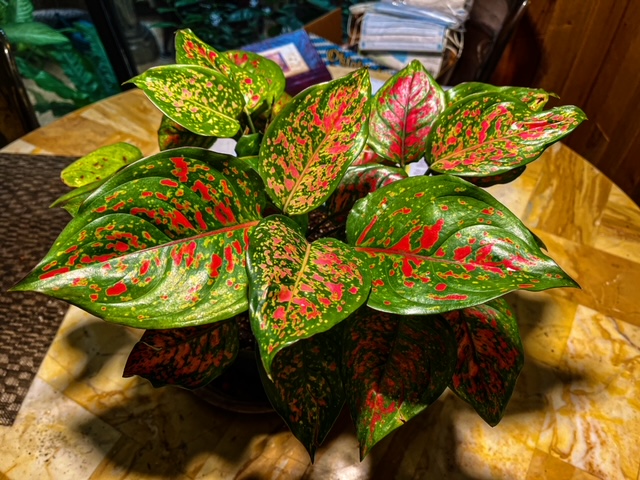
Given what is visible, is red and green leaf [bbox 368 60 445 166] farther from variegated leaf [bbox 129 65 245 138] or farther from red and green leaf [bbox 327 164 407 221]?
variegated leaf [bbox 129 65 245 138]

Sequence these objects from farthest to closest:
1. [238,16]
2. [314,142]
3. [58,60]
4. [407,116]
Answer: [238,16] < [58,60] < [407,116] < [314,142]

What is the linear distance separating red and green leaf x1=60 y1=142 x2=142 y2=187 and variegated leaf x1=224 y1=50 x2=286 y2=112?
0.54 feet

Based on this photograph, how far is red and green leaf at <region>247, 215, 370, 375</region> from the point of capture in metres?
0.33

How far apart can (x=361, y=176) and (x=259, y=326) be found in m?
0.26

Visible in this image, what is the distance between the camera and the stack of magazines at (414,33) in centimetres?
186

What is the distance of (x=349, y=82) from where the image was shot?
459mm

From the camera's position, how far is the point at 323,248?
0.43 meters

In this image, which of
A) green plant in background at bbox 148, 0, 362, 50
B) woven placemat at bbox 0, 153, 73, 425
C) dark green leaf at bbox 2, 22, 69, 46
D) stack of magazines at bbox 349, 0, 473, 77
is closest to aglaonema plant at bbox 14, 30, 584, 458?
woven placemat at bbox 0, 153, 73, 425

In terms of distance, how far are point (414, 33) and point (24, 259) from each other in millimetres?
1573

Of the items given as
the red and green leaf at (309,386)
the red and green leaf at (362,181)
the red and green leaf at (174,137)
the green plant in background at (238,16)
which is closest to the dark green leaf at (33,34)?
the green plant in background at (238,16)

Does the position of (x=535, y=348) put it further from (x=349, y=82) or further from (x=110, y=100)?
(x=110, y=100)

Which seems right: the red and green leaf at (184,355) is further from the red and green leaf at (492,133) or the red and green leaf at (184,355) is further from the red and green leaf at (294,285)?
the red and green leaf at (492,133)

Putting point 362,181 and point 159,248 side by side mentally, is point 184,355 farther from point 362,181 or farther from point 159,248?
point 362,181

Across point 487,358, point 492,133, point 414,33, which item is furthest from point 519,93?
point 414,33
